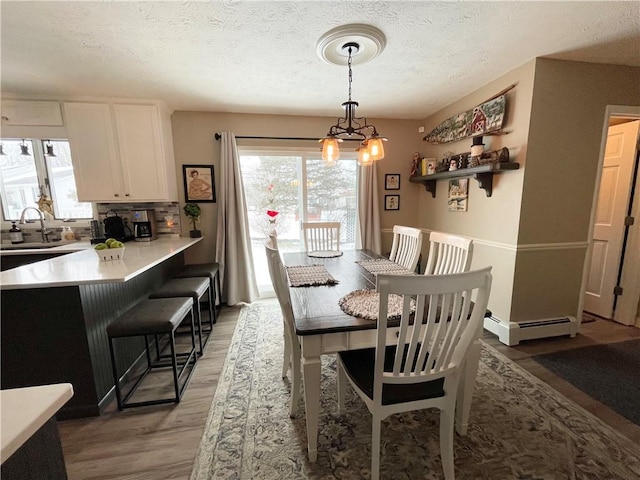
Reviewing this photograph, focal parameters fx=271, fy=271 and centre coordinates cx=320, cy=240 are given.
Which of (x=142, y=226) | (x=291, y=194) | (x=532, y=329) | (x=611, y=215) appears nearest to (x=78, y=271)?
(x=142, y=226)

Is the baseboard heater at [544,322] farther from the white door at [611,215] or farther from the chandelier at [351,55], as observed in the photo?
the chandelier at [351,55]

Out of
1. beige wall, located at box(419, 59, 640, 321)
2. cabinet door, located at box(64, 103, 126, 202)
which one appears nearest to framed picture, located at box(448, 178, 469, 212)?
beige wall, located at box(419, 59, 640, 321)

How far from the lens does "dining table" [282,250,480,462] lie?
1.26 m

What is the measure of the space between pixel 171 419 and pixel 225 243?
204cm

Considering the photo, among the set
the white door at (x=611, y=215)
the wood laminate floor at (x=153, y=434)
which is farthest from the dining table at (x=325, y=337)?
the white door at (x=611, y=215)

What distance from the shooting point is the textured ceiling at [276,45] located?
1.56m

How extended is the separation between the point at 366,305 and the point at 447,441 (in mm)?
706

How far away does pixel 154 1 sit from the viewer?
1.47 metres

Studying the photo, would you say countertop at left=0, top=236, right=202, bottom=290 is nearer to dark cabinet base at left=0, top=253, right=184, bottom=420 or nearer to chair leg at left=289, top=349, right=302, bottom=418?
dark cabinet base at left=0, top=253, right=184, bottom=420

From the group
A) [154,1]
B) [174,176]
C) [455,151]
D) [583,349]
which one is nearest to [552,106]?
[455,151]

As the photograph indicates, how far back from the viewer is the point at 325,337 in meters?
1.28

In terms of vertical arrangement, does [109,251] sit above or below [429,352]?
above

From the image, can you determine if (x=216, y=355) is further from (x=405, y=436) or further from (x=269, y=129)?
(x=269, y=129)

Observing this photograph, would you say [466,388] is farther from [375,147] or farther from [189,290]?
[189,290]
